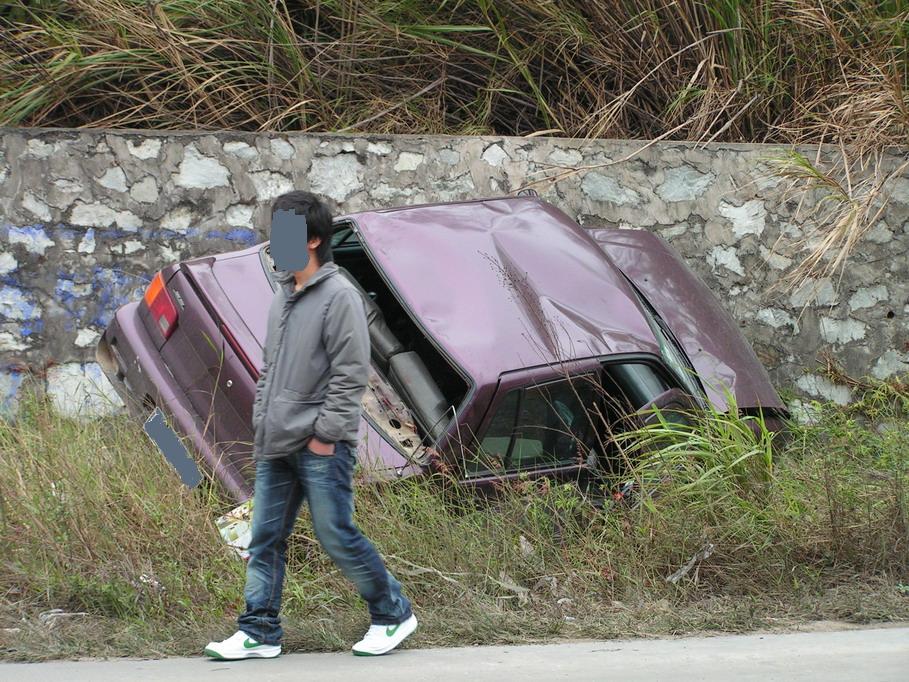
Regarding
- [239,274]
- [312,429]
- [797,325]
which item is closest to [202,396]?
[239,274]

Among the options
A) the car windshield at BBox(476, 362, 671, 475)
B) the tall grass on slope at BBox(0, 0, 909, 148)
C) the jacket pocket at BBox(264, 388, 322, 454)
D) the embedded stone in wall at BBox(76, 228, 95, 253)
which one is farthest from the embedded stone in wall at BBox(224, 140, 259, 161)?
the jacket pocket at BBox(264, 388, 322, 454)

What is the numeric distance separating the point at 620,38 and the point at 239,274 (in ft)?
14.1

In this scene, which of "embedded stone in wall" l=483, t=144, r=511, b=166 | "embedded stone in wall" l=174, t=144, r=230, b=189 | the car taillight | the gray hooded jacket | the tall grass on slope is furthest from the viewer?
the tall grass on slope

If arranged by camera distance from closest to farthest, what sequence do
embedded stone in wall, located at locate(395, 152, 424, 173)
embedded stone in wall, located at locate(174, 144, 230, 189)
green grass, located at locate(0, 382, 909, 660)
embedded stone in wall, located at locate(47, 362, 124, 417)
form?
green grass, located at locate(0, 382, 909, 660) → embedded stone in wall, located at locate(47, 362, 124, 417) → embedded stone in wall, located at locate(174, 144, 230, 189) → embedded stone in wall, located at locate(395, 152, 424, 173)

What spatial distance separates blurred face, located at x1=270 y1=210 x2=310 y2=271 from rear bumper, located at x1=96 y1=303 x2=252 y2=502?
1222 mm

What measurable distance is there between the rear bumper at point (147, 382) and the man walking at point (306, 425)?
2.61 feet

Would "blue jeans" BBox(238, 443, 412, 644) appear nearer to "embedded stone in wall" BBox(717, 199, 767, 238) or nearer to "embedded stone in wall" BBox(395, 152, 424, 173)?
"embedded stone in wall" BBox(395, 152, 424, 173)

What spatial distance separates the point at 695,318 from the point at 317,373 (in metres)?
2.90

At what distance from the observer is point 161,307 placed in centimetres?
503

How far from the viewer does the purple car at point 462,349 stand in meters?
4.43

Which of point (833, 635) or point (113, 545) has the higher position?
point (113, 545)

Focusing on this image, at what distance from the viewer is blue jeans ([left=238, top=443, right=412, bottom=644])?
341 cm

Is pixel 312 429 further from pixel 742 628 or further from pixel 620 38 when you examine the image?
pixel 620 38

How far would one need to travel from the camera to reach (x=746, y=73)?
795cm
